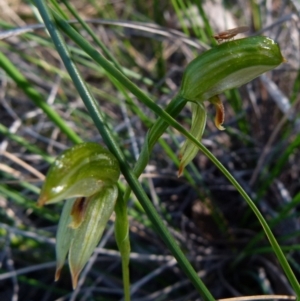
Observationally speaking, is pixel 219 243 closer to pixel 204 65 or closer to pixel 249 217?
pixel 249 217

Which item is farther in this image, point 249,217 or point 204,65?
point 249,217

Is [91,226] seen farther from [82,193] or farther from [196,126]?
[196,126]

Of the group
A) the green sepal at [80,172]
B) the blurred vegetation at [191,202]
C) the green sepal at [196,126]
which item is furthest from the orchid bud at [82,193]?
the blurred vegetation at [191,202]

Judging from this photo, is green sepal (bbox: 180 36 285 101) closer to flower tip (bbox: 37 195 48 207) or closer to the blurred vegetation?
flower tip (bbox: 37 195 48 207)

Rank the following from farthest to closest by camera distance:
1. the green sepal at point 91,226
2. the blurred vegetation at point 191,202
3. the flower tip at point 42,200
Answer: the blurred vegetation at point 191,202 → the green sepal at point 91,226 → the flower tip at point 42,200

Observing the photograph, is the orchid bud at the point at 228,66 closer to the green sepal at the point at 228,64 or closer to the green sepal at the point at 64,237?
the green sepal at the point at 228,64

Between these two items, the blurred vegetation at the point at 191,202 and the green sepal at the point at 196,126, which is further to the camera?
the blurred vegetation at the point at 191,202

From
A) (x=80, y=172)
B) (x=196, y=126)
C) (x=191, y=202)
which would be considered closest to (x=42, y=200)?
(x=80, y=172)

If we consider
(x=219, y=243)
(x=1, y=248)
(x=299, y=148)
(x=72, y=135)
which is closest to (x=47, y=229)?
(x=1, y=248)
